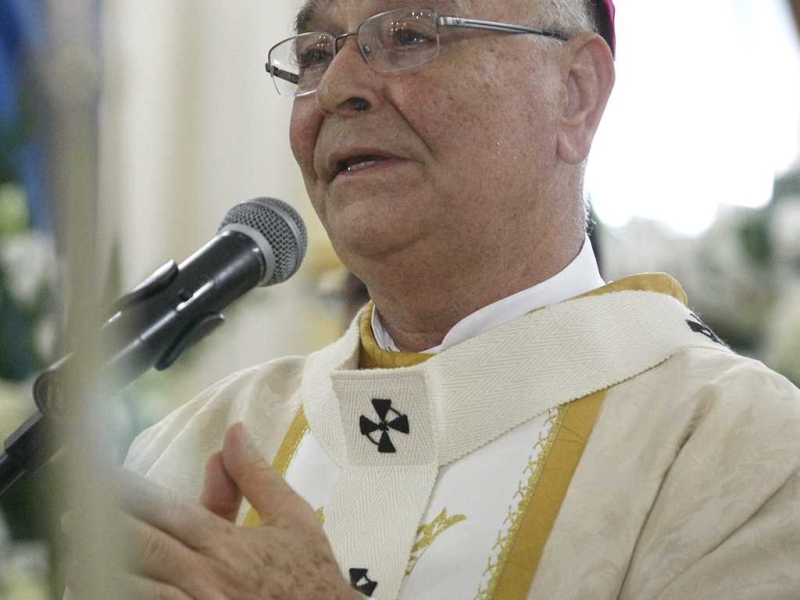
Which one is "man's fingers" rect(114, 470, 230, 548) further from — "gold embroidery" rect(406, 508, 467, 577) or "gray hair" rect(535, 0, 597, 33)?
"gray hair" rect(535, 0, 597, 33)

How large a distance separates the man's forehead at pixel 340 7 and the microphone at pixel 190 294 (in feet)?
1.99

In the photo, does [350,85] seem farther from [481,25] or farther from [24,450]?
[24,450]

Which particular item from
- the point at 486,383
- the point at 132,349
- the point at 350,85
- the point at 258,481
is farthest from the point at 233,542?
the point at 350,85

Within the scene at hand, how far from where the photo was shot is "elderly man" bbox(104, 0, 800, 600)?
1885mm

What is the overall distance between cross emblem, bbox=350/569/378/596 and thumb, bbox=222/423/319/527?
413 mm

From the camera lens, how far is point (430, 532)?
2.06m

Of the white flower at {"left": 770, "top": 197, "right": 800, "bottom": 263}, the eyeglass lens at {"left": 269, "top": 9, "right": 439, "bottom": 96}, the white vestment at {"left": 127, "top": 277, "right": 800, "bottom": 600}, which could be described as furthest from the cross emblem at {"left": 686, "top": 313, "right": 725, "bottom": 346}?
the white flower at {"left": 770, "top": 197, "right": 800, "bottom": 263}

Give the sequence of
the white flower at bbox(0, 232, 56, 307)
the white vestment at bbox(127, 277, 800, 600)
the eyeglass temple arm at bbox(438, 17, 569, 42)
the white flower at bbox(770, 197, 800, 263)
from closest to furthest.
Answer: the white flower at bbox(0, 232, 56, 307)
the white vestment at bbox(127, 277, 800, 600)
the eyeglass temple arm at bbox(438, 17, 569, 42)
the white flower at bbox(770, 197, 800, 263)

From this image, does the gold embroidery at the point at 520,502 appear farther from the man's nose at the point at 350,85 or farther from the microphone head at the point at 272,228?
the man's nose at the point at 350,85

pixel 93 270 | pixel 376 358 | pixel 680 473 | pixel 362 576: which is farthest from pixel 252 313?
pixel 93 270

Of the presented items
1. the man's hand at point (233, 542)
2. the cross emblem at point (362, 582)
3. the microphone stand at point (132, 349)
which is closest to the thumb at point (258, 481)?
the man's hand at point (233, 542)

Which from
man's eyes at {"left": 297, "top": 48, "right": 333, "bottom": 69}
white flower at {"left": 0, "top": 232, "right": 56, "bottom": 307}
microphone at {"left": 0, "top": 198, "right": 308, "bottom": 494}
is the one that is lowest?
microphone at {"left": 0, "top": 198, "right": 308, "bottom": 494}

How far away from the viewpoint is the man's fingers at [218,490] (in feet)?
5.46

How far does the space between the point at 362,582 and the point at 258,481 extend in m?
0.49
